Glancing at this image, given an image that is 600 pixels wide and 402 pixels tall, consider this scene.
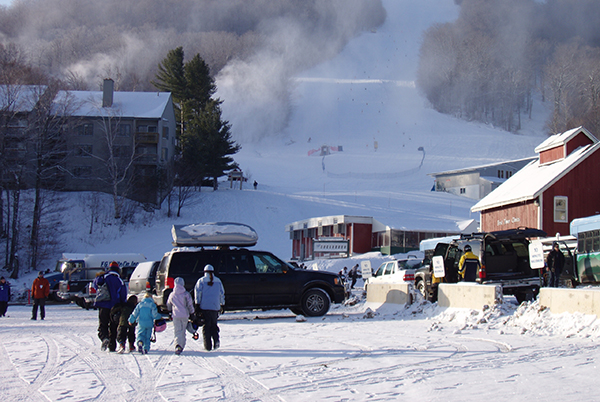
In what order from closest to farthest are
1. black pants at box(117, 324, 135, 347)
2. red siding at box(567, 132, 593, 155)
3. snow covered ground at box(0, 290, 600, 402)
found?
snow covered ground at box(0, 290, 600, 402) → black pants at box(117, 324, 135, 347) → red siding at box(567, 132, 593, 155)

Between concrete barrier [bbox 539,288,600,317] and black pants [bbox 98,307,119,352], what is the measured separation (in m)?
8.02

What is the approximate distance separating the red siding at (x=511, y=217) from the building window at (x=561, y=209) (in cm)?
95

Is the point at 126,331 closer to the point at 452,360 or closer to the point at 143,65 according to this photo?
the point at 452,360

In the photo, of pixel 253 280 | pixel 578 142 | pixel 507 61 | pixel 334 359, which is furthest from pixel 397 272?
pixel 507 61

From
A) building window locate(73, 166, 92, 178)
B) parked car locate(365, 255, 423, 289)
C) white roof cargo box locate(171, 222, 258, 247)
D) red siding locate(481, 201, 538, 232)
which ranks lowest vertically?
parked car locate(365, 255, 423, 289)

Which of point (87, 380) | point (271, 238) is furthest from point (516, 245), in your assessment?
point (271, 238)

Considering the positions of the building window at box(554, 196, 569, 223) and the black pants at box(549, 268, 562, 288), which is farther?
the building window at box(554, 196, 569, 223)

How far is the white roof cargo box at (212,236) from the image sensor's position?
16.0 meters

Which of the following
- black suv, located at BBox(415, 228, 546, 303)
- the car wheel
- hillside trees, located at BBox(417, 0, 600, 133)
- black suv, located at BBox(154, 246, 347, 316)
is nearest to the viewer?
black suv, located at BBox(154, 246, 347, 316)

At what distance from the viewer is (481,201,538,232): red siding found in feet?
91.8

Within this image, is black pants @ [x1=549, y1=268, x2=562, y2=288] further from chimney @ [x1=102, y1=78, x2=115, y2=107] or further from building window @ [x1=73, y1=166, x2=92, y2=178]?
chimney @ [x1=102, y1=78, x2=115, y2=107]

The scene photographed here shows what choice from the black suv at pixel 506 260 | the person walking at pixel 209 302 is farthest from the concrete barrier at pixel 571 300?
the person walking at pixel 209 302

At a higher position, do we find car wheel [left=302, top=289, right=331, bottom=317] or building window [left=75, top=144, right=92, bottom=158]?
building window [left=75, top=144, right=92, bottom=158]

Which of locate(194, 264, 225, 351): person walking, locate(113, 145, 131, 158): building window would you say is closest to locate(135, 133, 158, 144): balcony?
locate(113, 145, 131, 158): building window
